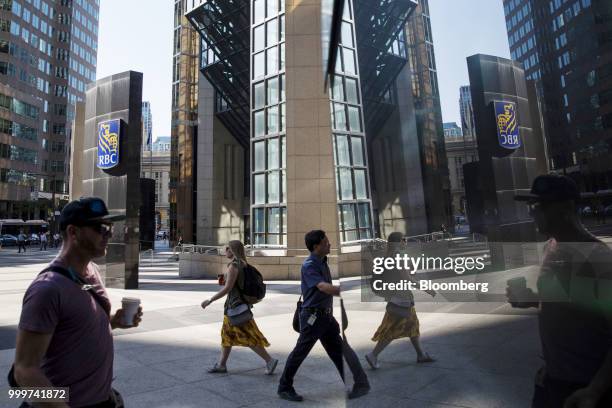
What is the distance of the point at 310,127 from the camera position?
1563 cm

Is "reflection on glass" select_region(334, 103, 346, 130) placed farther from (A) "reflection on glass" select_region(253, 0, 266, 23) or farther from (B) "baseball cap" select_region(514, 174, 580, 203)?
(A) "reflection on glass" select_region(253, 0, 266, 23)

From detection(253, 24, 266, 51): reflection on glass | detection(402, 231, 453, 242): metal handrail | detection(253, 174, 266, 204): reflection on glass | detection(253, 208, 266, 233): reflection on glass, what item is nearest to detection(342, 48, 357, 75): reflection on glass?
detection(402, 231, 453, 242): metal handrail

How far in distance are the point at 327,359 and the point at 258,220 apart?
13341mm

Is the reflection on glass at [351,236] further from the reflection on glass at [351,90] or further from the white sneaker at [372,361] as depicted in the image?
the reflection on glass at [351,90]

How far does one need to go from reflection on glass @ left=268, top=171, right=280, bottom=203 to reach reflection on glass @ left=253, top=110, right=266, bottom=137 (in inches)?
87.8

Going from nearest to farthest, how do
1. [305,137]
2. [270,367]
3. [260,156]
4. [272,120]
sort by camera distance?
[270,367]
[305,137]
[272,120]
[260,156]

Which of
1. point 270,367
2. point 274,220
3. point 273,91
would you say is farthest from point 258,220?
point 270,367

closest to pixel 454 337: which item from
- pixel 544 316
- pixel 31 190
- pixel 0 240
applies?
pixel 544 316

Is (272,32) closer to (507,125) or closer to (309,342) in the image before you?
(309,342)

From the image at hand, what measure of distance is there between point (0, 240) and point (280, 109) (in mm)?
43072

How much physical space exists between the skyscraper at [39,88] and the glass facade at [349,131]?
66.1m

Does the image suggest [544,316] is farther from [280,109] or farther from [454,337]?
[280,109]

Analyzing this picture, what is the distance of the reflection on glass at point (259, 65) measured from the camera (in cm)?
1881

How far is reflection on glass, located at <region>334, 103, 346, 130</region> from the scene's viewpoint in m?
2.20
